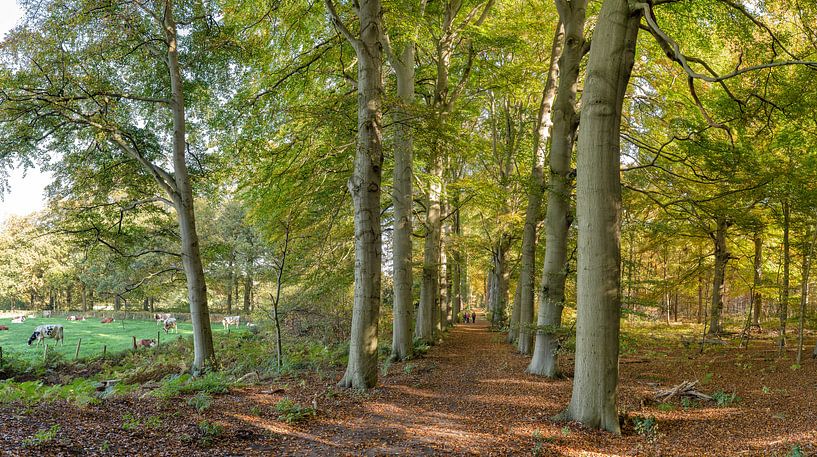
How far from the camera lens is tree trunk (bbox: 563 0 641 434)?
5.61m

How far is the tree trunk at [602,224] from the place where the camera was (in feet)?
18.4

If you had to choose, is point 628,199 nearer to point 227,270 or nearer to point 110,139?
point 110,139

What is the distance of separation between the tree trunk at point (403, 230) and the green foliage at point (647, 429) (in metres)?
6.78

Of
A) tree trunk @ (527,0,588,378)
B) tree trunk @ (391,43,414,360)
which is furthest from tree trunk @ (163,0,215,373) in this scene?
tree trunk @ (527,0,588,378)

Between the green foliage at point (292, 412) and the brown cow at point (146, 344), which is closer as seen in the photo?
the green foliage at point (292, 412)

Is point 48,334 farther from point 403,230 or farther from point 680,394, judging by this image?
point 680,394

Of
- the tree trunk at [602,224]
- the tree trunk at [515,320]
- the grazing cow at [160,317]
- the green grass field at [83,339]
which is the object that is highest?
the tree trunk at [602,224]

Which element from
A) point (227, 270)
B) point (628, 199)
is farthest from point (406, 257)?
point (227, 270)

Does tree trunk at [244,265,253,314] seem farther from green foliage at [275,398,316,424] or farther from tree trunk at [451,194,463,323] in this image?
green foliage at [275,398,316,424]

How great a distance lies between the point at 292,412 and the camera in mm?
6336

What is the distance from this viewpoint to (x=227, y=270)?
39.7 meters

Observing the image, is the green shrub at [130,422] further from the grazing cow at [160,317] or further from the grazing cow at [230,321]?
the grazing cow at [160,317]

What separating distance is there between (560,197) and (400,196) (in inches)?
174

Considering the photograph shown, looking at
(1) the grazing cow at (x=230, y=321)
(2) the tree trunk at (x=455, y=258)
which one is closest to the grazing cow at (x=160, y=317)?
(1) the grazing cow at (x=230, y=321)
